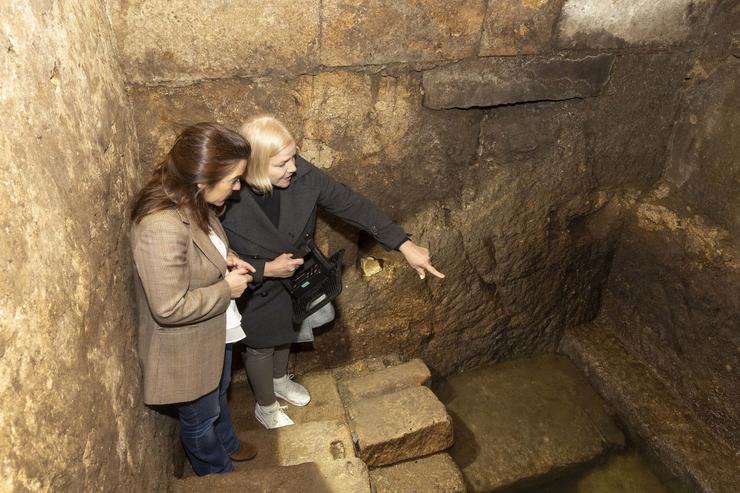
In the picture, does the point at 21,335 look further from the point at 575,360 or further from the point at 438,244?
the point at 575,360

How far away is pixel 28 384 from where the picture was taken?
1.31 m

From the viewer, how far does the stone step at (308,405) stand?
3107 millimetres

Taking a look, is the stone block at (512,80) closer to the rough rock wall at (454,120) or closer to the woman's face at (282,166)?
the rough rock wall at (454,120)

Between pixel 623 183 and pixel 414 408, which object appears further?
pixel 623 183

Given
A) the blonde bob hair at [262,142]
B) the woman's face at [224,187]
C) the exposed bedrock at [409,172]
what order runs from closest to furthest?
the exposed bedrock at [409,172]
the woman's face at [224,187]
the blonde bob hair at [262,142]

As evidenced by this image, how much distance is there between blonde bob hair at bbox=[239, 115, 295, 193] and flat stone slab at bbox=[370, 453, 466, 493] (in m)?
1.72

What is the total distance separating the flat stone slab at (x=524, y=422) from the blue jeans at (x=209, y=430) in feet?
4.81

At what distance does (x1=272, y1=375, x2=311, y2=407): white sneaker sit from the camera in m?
3.16

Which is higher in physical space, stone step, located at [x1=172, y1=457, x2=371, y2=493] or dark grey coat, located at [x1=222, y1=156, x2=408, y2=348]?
dark grey coat, located at [x1=222, y1=156, x2=408, y2=348]

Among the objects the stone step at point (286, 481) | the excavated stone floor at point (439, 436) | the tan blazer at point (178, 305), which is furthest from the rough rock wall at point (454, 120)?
the stone step at point (286, 481)

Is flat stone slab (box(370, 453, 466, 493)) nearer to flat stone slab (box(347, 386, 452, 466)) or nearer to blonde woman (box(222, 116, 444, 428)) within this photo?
flat stone slab (box(347, 386, 452, 466))

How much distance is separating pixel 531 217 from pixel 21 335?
2932 mm

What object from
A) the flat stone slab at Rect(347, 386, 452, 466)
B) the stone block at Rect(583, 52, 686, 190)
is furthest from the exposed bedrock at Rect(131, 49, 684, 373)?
the flat stone slab at Rect(347, 386, 452, 466)

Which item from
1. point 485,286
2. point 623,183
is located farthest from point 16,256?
point 623,183
